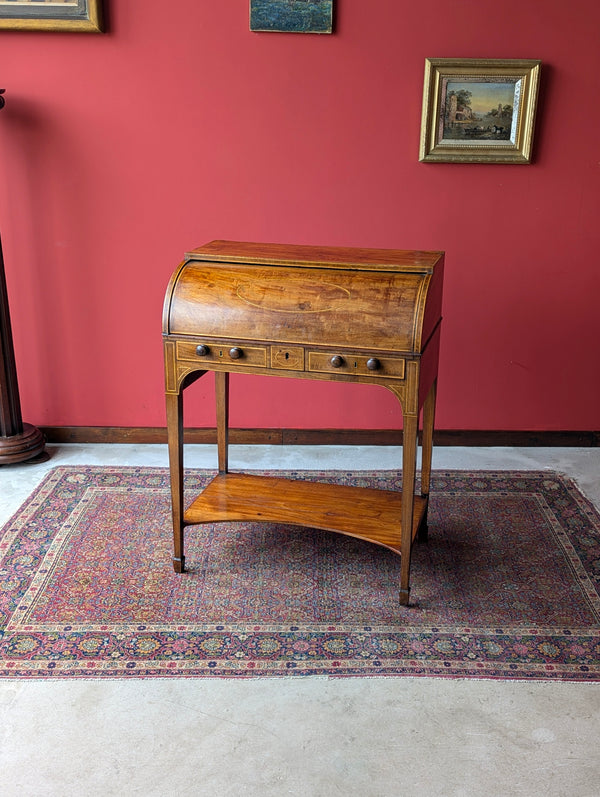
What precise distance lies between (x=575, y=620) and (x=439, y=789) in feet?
3.02

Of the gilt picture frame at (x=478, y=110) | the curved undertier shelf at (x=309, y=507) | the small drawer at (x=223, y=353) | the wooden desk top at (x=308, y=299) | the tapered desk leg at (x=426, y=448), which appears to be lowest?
the curved undertier shelf at (x=309, y=507)

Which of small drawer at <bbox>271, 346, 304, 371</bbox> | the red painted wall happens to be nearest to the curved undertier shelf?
small drawer at <bbox>271, 346, 304, 371</bbox>

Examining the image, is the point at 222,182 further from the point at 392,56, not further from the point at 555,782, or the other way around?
the point at 555,782

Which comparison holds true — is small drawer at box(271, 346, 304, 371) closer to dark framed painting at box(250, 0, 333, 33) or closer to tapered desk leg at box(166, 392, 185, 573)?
tapered desk leg at box(166, 392, 185, 573)

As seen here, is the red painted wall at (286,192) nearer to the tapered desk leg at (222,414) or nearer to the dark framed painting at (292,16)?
the dark framed painting at (292,16)

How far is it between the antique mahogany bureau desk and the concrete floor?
1.83 feet

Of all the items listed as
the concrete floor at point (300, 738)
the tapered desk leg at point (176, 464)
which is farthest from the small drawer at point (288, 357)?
the concrete floor at point (300, 738)

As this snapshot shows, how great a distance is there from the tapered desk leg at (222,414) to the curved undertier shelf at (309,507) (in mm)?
103

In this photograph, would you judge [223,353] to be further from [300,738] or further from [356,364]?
[300,738]

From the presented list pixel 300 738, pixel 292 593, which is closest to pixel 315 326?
pixel 292 593

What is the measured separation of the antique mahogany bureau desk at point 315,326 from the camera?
2514mm

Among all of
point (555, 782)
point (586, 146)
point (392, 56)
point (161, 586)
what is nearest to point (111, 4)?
point (392, 56)

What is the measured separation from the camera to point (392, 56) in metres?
3.61

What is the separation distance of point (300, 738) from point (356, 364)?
1.11m
